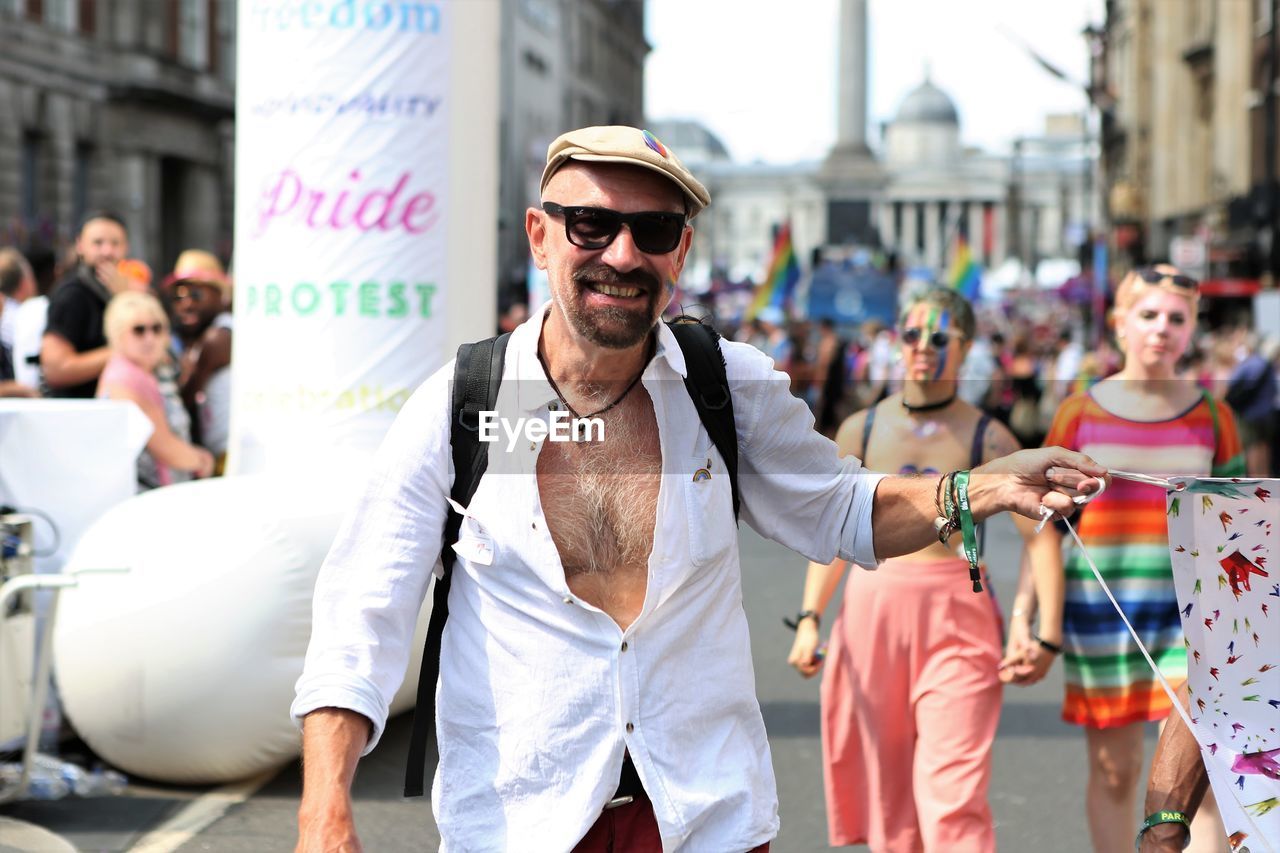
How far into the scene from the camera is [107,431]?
270 inches

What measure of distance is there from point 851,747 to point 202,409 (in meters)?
4.47

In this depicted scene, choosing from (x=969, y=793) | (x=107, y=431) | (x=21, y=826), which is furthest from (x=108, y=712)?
(x=969, y=793)

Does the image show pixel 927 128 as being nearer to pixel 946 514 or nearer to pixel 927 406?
pixel 927 406

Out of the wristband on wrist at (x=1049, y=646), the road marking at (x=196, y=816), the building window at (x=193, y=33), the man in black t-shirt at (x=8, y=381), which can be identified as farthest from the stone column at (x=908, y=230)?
the wristband on wrist at (x=1049, y=646)

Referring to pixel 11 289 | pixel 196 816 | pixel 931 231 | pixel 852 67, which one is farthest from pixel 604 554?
pixel 931 231

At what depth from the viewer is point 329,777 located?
8.61 ft

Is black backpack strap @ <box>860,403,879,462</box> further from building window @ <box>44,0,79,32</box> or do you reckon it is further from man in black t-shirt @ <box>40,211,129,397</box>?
building window @ <box>44,0,79,32</box>

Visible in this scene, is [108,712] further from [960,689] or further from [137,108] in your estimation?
[137,108]

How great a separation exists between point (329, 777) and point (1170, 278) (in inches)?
129

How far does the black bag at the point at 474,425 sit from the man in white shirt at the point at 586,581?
0.02 meters

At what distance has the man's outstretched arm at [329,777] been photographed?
8.48ft

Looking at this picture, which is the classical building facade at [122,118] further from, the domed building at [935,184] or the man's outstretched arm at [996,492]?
the domed building at [935,184]

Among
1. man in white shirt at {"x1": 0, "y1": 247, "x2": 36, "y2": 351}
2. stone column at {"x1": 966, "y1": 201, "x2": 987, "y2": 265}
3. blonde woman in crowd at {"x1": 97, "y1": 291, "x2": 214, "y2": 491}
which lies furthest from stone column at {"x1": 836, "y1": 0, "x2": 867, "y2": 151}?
blonde woman in crowd at {"x1": 97, "y1": 291, "x2": 214, "y2": 491}

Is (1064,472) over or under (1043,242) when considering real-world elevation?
under
